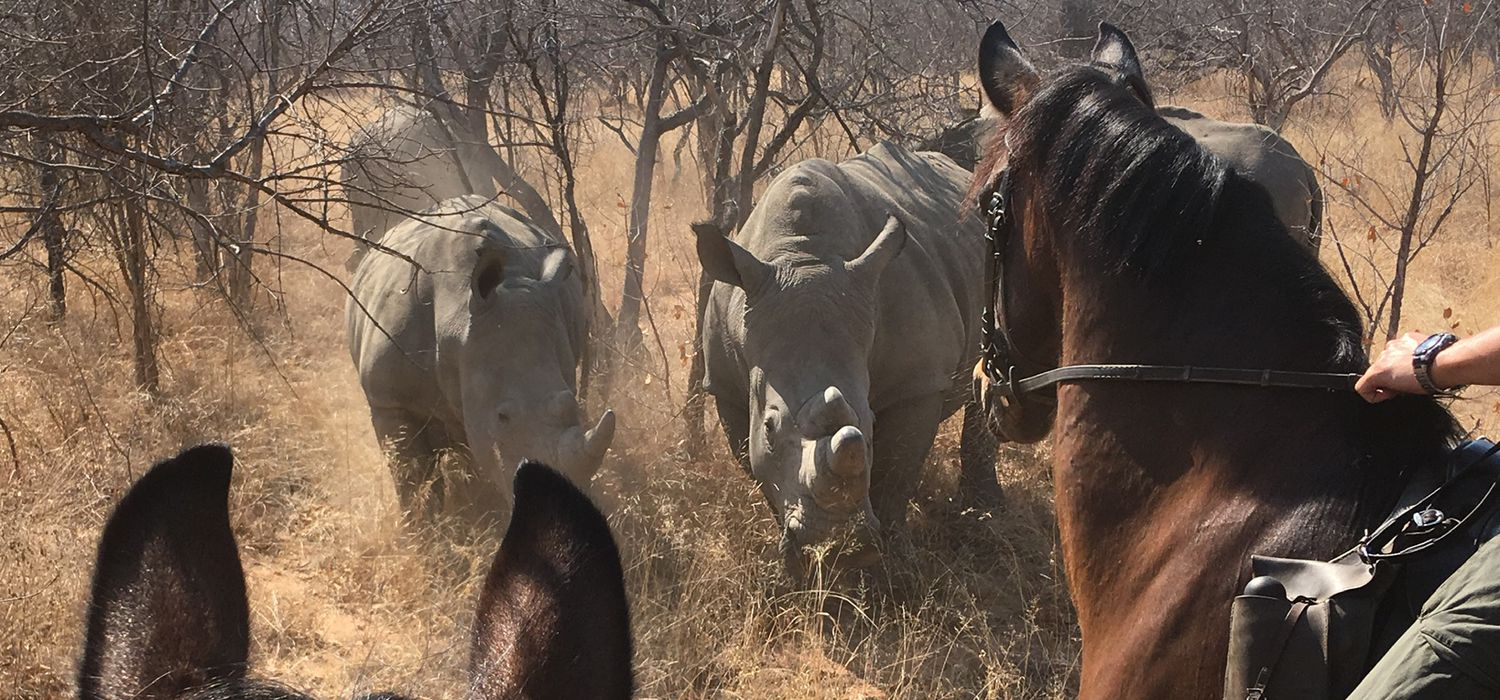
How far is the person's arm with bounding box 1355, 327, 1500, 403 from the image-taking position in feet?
6.70

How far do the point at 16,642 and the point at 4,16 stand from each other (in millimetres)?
2334

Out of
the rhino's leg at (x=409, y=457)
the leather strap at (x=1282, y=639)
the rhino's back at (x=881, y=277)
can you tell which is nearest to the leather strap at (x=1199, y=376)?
the leather strap at (x=1282, y=639)

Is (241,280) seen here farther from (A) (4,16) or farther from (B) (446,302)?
(A) (4,16)

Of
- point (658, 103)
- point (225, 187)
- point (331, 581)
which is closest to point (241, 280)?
point (225, 187)

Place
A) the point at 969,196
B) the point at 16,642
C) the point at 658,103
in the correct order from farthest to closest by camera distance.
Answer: the point at 658,103 → the point at 16,642 → the point at 969,196

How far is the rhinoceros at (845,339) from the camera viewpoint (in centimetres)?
500

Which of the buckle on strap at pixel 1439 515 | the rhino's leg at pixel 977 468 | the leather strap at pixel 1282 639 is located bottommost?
the rhino's leg at pixel 977 468

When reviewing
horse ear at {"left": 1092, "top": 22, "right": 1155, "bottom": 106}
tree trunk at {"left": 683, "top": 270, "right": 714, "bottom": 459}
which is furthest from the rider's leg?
tree trunk at {"left": 683, "top": 270, "right": 714, "bottom": 459}

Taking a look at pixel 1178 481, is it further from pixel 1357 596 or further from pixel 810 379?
pixel 810 379

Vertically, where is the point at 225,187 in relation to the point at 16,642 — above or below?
above

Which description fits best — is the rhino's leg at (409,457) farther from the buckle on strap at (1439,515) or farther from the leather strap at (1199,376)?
the buckle on strap at (1439,515)

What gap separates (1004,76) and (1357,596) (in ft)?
5.41

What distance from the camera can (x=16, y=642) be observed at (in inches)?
178

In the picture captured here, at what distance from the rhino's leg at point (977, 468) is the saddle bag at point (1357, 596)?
15.3 feet
